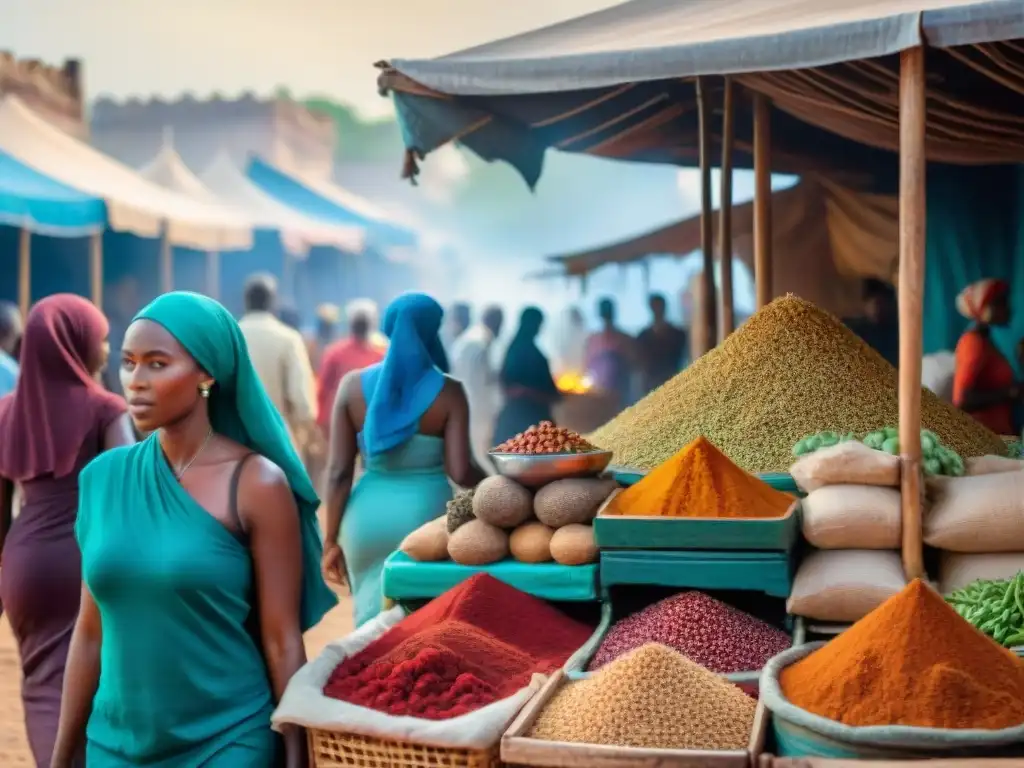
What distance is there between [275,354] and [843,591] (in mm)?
3798

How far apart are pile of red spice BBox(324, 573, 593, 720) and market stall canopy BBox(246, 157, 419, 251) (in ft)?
37.1

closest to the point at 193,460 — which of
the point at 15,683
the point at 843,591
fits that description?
the point at 843,591

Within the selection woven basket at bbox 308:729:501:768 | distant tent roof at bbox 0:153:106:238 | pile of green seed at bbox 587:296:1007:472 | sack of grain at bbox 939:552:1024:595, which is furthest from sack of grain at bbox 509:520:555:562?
distant tent roof at bbox 0:153:106:238

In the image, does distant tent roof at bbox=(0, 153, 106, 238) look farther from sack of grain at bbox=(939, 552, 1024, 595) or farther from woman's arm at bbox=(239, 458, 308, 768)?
sack of grain at bbox=(939, 552, 1024, 595)

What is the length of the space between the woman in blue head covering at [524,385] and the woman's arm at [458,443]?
Answer: 2908 mm

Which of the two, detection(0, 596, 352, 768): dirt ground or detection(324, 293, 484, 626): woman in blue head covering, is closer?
detection(324, 293, 484, 626): woman in blue head covering

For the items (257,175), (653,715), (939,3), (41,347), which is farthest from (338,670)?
(257,175)

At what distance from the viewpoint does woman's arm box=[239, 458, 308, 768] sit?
1681mm

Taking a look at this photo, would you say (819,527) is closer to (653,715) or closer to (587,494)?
(587,494)

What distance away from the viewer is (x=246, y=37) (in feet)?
63.2

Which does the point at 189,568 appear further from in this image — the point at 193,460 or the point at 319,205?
the point at 319,205

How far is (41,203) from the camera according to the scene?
7402 millimetres

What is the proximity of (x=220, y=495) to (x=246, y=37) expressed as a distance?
18983 millimetres

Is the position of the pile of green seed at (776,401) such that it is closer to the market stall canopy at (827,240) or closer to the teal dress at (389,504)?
the teal dress at (389,504)
